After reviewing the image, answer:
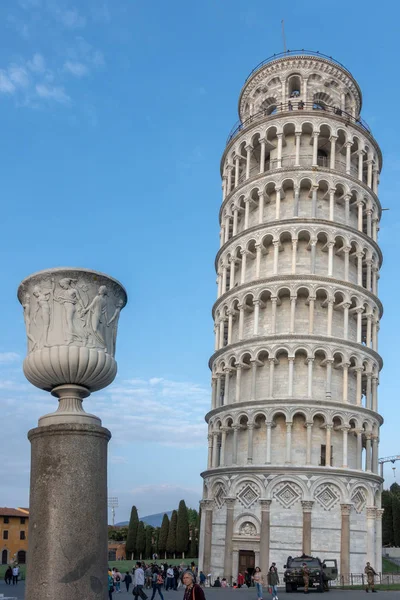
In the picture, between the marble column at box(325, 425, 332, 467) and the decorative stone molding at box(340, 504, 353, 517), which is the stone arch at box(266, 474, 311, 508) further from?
the decorative stone molding at box(340, 504, 353, 517)

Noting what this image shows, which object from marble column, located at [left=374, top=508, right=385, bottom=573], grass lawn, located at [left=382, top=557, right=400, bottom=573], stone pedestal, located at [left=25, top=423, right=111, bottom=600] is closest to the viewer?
stone pedestal, located at [left=25, top=423, right=111, bottom=600]

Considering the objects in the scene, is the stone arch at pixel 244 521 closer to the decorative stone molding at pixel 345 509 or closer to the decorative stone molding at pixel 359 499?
the decorative stone molding at pixel 345 509

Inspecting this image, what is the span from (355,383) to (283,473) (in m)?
8.40

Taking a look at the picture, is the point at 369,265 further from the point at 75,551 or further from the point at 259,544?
the point at 75,551

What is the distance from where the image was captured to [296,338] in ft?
158

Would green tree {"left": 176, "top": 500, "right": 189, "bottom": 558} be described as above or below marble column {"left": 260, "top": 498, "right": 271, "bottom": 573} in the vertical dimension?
below

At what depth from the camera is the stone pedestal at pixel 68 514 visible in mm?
9727

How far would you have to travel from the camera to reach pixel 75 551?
32.1ft

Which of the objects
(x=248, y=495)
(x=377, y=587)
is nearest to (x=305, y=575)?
(x=377, y=587)

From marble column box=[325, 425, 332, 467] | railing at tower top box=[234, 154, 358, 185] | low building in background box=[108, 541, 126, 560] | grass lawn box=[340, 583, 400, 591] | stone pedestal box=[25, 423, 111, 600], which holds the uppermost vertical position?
railing at tower top box=[234, 154, 358, 185]

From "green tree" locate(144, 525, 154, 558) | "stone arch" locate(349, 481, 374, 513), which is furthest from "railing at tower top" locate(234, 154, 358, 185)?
"green tree" locate(144, 525, 154, 558)

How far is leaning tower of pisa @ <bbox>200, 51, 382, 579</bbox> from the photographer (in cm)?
4581

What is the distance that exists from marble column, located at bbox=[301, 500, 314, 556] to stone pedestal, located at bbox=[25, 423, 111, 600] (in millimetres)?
36555

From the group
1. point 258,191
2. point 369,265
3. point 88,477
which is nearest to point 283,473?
point 369,265
